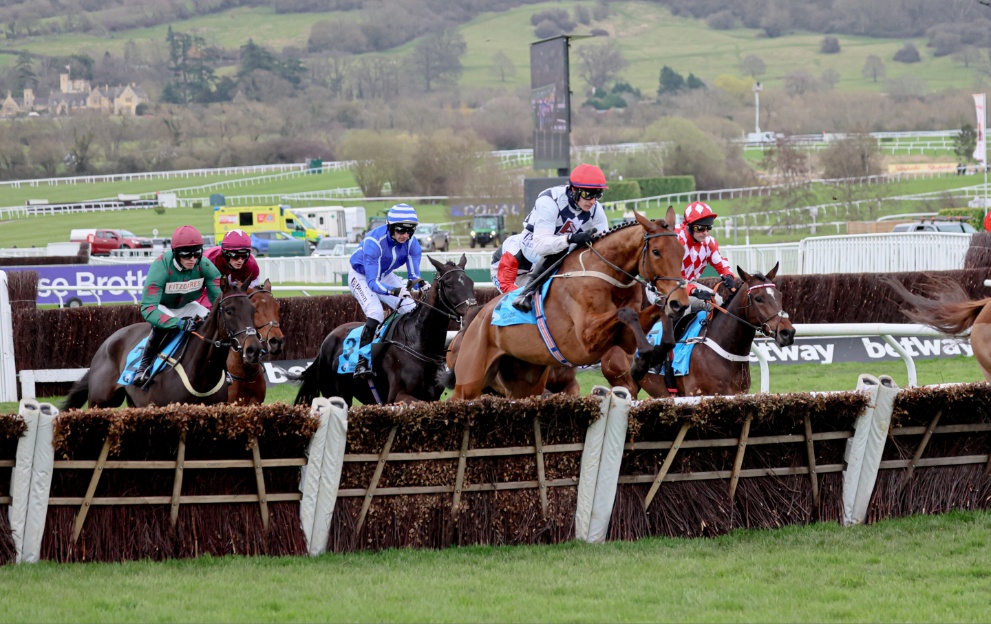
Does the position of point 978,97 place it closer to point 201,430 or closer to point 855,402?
point 855,402

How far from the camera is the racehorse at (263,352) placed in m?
7.88

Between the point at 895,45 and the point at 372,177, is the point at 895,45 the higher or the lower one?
the higher one

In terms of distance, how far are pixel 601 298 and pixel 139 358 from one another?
128 inches

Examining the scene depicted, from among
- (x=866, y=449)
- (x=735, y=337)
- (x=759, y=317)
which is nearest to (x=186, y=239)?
(x=735, y=337)

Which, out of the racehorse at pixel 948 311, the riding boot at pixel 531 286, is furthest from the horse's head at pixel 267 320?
the racehorse at pixel 948 311

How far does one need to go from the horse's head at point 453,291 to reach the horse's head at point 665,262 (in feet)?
5.86

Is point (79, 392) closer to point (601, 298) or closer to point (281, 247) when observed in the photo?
point (601, 298)

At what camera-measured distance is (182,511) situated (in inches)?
235

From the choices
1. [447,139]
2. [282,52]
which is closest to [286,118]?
[447,139]

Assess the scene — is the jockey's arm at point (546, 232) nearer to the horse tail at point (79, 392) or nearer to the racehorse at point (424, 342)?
the racehorse at point (424, 342)

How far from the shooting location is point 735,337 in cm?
842

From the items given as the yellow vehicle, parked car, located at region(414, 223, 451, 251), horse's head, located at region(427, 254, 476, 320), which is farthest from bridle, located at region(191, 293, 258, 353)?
the yellow vehicle

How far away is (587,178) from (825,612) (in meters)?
3.50

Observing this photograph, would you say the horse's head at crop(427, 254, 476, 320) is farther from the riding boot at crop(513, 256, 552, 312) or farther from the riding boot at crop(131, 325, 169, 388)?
the riding boot at crop(131, 325, 169, 388)
